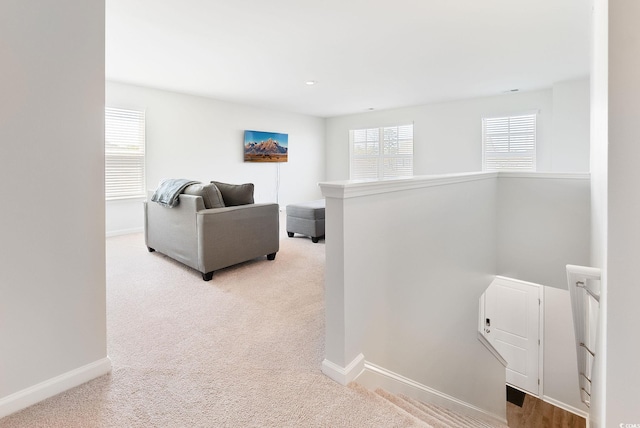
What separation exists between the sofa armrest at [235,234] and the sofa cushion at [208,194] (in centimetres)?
8

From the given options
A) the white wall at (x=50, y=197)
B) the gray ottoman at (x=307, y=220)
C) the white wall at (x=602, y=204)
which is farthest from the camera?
the gray ottoman at (x=307, y=220)

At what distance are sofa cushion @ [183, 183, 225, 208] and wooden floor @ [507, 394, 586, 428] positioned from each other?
5147mm

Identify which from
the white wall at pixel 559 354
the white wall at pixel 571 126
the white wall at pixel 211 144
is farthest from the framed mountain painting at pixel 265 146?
the white wall at pixel 559 354

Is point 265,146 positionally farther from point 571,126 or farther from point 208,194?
point 571,126

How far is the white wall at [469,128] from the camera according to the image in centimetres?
490

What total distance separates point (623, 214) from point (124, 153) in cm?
A: 569

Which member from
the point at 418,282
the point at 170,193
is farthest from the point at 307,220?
the point at 418,282

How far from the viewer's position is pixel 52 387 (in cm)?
143

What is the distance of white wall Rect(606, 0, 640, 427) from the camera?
2.86 feet

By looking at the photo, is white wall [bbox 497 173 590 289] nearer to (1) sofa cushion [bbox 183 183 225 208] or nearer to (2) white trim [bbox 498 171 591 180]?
(2) white trim [bbox 498 171 591 180]

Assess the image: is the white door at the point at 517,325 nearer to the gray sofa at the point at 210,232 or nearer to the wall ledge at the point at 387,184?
the wall ledge at the point at 387,184

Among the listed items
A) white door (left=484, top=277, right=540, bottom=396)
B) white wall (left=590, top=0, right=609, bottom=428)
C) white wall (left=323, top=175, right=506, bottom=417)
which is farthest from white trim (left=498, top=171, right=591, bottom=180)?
white wall (left=590, top=0, right=609, bottom=428)

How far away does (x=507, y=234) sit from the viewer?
4074 mm

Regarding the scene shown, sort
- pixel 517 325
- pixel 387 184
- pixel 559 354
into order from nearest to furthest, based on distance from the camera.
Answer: pixel 387 184 < pixel 559 354 < pixel 517 325
